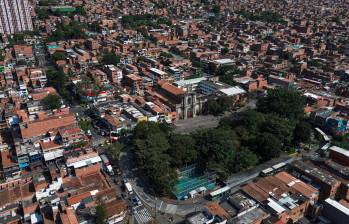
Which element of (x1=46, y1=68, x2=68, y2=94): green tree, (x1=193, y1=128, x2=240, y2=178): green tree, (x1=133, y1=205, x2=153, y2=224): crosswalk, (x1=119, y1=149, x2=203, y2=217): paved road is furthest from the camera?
(x1=46, y1=68, x2=68, y2=94): green tree

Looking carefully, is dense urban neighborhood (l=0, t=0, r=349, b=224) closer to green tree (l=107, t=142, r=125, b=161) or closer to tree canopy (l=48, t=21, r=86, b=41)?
green tree (l=107, t=142, r=125, b=161)

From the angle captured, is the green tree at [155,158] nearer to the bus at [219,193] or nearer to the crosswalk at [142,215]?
the crosswalk at [142,215]

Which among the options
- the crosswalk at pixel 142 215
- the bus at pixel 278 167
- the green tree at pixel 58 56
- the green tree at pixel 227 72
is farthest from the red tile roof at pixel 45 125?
the green tree at pixel 58 56

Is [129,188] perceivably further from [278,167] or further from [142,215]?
[278,167]

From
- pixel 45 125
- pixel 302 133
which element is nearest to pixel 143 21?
pixel 45 125

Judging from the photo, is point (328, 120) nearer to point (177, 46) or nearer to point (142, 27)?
point (177, 46)

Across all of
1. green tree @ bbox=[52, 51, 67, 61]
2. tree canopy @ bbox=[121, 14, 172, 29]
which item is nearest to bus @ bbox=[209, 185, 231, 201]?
green tree @ bbox=[52, 51, 67, 61]
